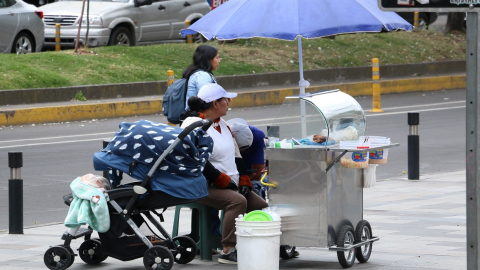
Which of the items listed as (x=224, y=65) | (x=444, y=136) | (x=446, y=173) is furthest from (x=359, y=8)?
(x=224, y=65)

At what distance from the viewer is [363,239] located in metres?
6.49

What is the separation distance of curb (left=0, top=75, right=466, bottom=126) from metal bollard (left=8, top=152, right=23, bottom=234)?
7914 millimetres

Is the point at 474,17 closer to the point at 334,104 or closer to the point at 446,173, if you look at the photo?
the point at 334,104

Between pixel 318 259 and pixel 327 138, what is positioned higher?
pixel 327 138

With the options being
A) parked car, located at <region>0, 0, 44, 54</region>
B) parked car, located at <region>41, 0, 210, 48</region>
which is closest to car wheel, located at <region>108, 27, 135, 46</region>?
parked car, located at <region>41, 0, 210, 48</region>

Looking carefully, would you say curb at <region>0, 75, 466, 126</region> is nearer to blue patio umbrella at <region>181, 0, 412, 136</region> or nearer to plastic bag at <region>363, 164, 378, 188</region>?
blue patio umbrella at <region>181, 0, 412, 136</region>

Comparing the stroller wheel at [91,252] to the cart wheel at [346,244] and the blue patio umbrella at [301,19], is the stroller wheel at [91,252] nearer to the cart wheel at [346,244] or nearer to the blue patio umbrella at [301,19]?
the cart wheel at [346,244]

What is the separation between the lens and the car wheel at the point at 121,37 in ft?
71.0

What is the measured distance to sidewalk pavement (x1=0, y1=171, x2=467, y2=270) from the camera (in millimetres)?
6375

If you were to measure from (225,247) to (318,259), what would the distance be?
0.74 meters

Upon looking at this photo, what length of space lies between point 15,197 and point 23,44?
13.2 meters

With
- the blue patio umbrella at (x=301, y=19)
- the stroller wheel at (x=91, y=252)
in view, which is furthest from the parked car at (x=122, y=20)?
the stroller wheel at (x=91, y=252)

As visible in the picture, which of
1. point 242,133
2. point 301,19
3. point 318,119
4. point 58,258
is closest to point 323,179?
point 318,119

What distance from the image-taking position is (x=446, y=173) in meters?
11.1
